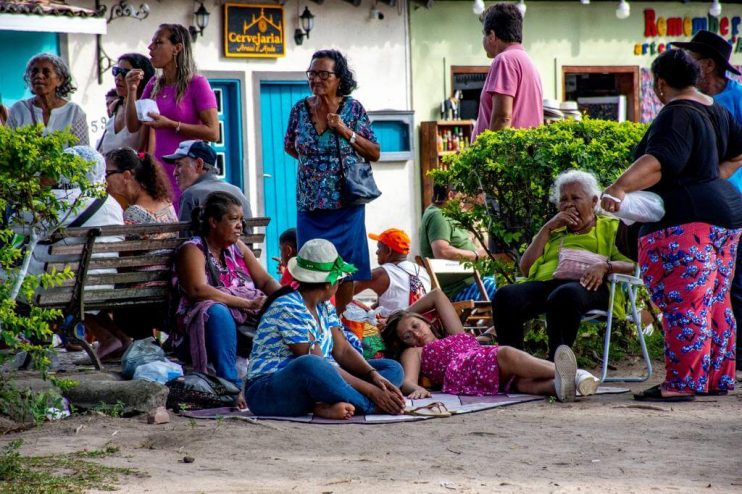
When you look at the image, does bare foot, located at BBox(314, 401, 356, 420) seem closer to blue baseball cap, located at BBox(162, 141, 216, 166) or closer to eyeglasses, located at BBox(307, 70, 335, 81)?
eyeglasses, located at BBox(307, 70, 335, 81)

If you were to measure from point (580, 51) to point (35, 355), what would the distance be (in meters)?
14.8

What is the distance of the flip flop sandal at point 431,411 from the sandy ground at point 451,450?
0.07 meters

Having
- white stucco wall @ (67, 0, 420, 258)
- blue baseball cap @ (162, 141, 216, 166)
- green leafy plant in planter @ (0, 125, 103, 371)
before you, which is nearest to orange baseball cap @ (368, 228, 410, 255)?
blue baseball cap @ (162, 141, 216, 166)

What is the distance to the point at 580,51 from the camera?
66.1 feet

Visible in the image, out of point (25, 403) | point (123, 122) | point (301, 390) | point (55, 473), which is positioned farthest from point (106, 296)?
point (55, 473)

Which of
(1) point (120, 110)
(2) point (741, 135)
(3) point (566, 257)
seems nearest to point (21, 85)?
(1) point (120, 110)

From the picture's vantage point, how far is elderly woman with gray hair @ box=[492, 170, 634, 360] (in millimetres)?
8461

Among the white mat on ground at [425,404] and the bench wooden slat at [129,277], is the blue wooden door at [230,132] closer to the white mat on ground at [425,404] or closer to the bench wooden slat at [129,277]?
the bench wooden slat at [129,277]

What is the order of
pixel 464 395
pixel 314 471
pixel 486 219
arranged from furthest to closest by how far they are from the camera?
pixel 486 219 → pixel 464 395 → pixel 314 471

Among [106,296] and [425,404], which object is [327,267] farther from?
[106,296]

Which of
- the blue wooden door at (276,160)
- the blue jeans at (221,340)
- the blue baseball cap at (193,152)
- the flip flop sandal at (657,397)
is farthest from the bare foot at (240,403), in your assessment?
the blue wooden door at (276,160)

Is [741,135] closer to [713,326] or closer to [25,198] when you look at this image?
[713,326]

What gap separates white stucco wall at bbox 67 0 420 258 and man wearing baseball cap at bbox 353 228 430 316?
20.1ft

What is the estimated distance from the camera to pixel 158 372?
7.95 meters
